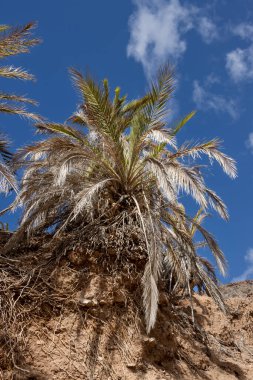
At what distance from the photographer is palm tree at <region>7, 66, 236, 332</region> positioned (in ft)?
28.7

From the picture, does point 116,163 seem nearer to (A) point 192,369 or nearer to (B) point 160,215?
(B) point 160,215

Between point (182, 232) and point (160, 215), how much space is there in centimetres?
57

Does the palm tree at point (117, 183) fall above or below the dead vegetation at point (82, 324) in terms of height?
above

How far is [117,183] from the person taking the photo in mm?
9336

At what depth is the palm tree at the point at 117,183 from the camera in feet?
28.7

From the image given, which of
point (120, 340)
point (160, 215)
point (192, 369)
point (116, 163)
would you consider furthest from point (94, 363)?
point (116, 163)

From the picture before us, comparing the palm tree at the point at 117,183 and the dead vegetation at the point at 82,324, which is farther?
the palm tree at the point at 117,183

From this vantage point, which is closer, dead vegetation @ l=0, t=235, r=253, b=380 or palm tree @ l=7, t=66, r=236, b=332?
dead vegetation @ l=0, t=235, r=253, b=380

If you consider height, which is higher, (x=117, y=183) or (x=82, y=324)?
(x=117, y=183)

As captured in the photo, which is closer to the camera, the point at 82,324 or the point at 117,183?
the point at 82,324

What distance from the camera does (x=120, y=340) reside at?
7828 mm

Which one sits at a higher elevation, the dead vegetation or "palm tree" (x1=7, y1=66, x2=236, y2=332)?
"palm tree" (x1=7, y1=66, x2=236, y2=332)

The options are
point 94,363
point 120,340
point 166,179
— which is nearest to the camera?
point 94,363

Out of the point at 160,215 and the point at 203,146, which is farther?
the point at 203,146
